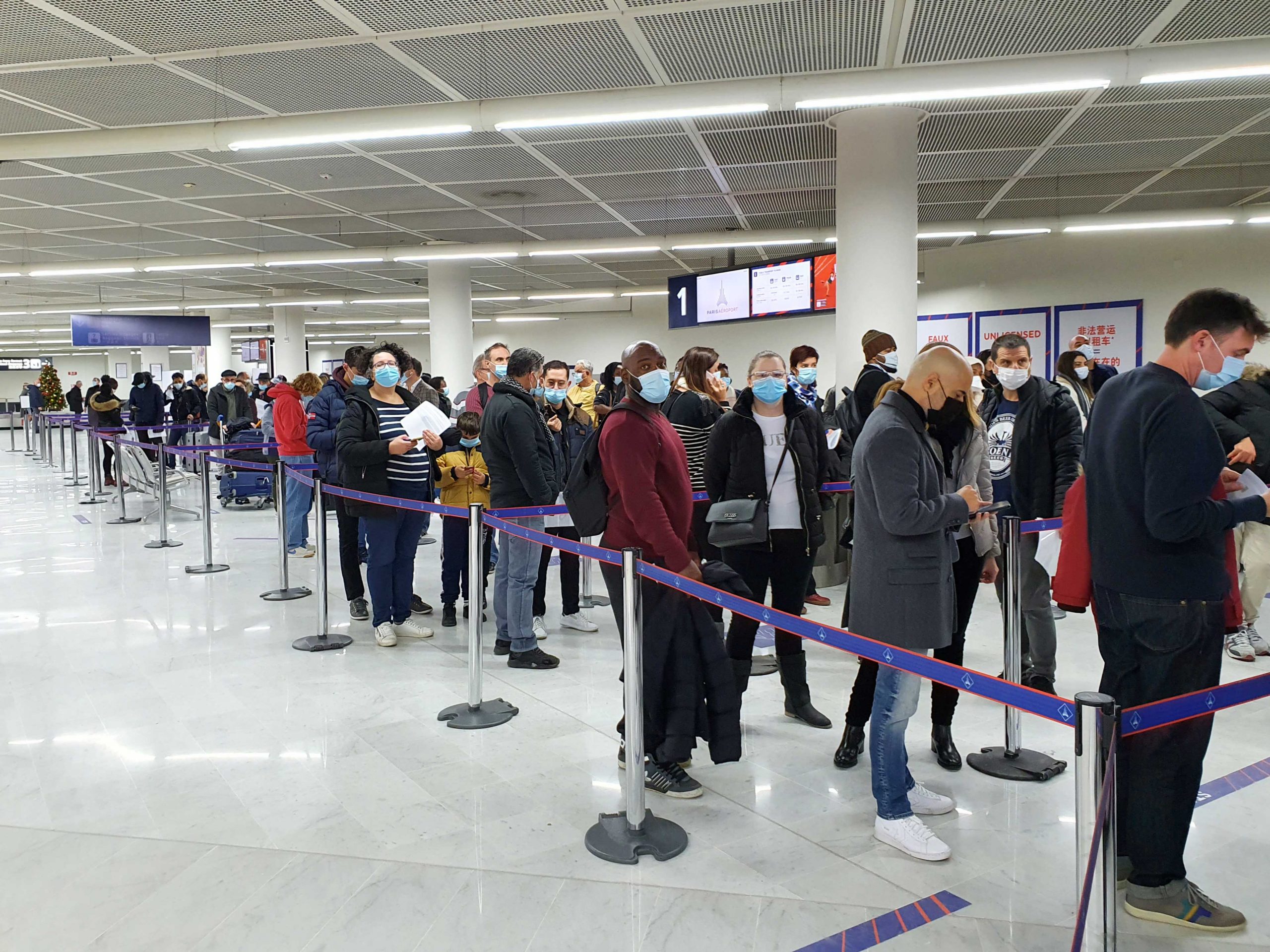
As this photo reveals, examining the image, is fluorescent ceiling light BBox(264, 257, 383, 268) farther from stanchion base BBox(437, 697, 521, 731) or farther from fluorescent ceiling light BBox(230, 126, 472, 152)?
stanchion base BBox(437, 697, 521, 731)

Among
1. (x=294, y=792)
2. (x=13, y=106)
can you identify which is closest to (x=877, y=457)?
(x=294, y=792)

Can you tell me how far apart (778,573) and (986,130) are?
19.9ft

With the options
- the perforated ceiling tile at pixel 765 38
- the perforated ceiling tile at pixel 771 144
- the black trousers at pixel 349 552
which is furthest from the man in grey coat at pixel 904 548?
the perforated ceiling tile at pixel 771 144

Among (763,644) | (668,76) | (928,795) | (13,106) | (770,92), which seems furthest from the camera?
(13,106)

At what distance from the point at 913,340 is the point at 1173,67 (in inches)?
103

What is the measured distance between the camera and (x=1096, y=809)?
1.63 meters

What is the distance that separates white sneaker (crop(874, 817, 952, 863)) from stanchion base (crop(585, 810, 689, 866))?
0.61 m

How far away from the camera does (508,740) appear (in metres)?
3.66

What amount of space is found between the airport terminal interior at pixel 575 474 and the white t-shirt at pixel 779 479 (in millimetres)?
27

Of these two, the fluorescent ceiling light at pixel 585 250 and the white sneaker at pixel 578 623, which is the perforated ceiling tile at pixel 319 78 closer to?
the white sneaker at pixel 578 623

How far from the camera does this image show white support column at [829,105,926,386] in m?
7.36

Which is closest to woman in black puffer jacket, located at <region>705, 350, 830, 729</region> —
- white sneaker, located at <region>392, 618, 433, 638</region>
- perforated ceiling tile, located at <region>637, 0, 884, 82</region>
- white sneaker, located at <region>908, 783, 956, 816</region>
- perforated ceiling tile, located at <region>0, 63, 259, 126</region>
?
white sneaker, located at <region>908, 783, 956, 816</region>

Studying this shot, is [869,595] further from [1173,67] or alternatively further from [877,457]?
[1173,67]

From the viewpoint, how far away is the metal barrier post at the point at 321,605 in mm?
4965
